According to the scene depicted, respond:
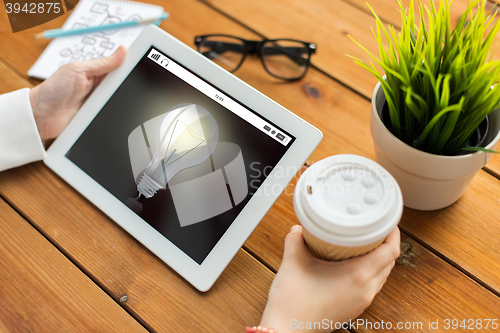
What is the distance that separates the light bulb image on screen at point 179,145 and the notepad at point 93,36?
254mm

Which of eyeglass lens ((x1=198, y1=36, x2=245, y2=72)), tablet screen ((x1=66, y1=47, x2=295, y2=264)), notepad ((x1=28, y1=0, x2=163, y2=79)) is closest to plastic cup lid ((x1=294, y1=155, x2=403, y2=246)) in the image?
tablet screen ((x1=66, y1=47, x2=295, y2=264))

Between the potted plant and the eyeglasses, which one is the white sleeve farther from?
the potted plant

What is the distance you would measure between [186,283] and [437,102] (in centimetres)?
35

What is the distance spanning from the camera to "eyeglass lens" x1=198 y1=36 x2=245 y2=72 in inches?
26.8

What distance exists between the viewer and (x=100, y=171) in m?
0.53

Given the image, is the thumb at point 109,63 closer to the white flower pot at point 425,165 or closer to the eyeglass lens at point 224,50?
the eyeglass lens at point 224,50

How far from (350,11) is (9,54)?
622mm

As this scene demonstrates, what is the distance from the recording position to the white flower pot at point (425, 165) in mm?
399

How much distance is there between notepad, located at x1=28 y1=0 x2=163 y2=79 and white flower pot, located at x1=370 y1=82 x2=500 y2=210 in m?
0.47

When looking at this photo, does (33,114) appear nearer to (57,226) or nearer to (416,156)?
(57,226)

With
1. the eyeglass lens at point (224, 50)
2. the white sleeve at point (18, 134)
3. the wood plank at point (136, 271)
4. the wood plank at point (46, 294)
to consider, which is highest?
the eyeglass lens at point (224, 50)

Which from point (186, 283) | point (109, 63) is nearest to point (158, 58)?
point (109, 63)

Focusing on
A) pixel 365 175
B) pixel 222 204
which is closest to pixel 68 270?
pixel 222 204

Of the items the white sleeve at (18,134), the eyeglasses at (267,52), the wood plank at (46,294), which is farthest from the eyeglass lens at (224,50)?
the wood plank at (46,294)
